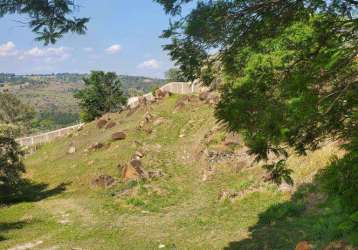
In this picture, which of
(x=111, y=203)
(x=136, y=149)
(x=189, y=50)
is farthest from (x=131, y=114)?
(x=189, y=50)

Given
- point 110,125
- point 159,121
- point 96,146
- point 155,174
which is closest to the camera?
point 155,174

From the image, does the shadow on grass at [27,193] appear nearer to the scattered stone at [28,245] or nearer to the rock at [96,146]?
the rock at [96,146]

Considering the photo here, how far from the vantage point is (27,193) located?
29.8 meters

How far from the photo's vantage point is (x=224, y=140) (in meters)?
28.4

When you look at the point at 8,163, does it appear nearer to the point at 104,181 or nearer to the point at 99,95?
the point at 104,181

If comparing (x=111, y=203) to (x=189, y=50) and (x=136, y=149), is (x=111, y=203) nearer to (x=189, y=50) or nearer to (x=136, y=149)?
(x=136, y=149)

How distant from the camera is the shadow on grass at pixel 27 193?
27641mm

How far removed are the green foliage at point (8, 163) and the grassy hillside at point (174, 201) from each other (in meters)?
1.57

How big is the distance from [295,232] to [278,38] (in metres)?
7.73

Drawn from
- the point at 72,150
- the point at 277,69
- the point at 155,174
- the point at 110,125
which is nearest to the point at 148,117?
the point at 110,125

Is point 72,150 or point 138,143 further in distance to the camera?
point 72,150

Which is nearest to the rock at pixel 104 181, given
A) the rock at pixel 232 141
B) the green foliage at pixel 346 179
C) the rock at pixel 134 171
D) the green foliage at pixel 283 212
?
the rock at pixel 134 171

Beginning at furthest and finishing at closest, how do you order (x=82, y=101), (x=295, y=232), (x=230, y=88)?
(x=82, y=101) → (x=295, y=232) → (x=230, y=88)

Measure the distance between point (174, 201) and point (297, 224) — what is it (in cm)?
888
